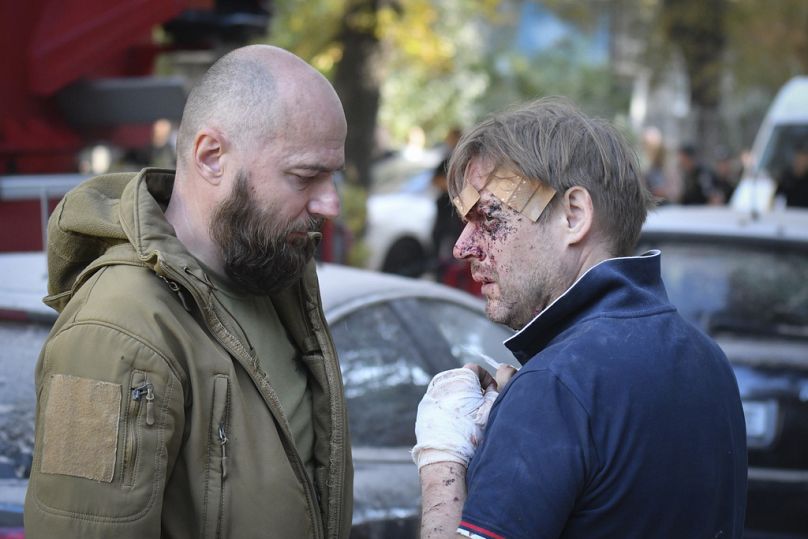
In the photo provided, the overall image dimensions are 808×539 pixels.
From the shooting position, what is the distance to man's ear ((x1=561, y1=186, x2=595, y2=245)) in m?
1.97

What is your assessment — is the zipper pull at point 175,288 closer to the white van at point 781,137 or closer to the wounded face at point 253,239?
the wounded face at point 253,239

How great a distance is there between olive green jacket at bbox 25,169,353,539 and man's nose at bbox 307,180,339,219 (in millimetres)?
311

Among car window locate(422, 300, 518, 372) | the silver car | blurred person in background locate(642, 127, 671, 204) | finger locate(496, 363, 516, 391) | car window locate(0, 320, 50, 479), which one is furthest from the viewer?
blurred person in background locate(642, 127, 671, 204)

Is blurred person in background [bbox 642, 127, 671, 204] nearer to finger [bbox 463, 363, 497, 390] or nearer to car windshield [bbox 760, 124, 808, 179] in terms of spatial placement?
car windshield [bbox 760, 124, 808, 179]

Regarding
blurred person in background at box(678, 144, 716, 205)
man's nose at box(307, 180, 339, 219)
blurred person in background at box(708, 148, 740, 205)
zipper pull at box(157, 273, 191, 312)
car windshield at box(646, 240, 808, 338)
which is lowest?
blurred person in background at box(708, 148, 740, 205)

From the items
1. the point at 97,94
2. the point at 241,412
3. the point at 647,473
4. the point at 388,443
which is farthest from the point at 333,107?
the point at 97,94

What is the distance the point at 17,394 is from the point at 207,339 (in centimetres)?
138

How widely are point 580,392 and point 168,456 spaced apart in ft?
2.47

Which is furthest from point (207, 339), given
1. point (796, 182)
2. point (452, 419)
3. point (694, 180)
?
point (694, 180)

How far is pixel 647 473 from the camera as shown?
5.88ft

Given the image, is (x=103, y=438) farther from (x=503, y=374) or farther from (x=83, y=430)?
(x=503, y=374)

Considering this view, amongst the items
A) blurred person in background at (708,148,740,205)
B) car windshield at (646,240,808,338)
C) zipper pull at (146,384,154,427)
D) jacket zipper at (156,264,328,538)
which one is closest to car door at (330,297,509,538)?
jacket zipper at (156,264,328,538)

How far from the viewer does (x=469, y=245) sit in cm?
214

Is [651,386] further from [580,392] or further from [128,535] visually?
[128,535]
